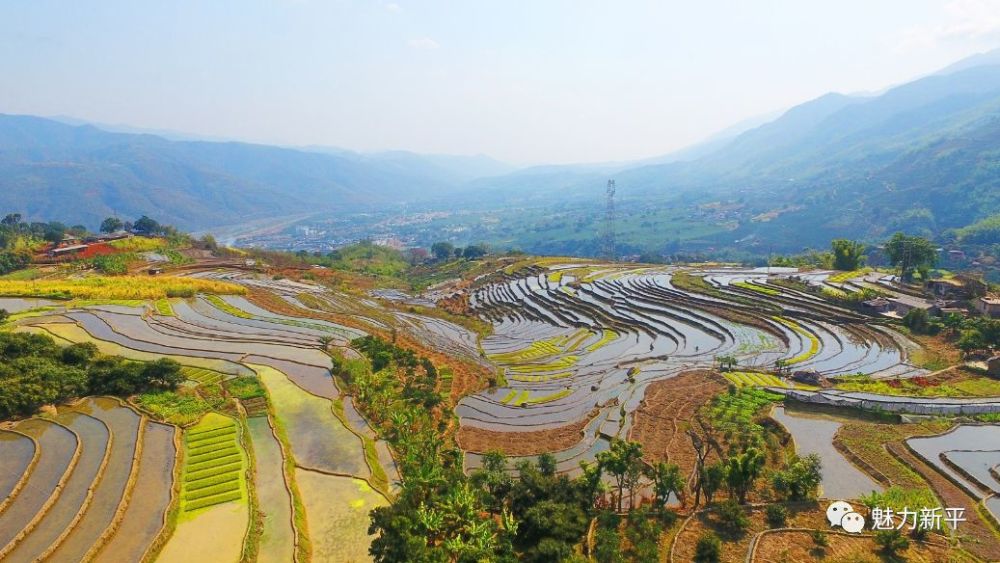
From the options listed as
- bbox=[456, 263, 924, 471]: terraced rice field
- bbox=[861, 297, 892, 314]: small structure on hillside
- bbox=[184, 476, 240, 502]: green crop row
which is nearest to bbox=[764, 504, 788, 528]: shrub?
bbox=[456, 263, 924, 471]: terraced rice field

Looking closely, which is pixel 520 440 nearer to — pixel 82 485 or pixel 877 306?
pixel 82 485

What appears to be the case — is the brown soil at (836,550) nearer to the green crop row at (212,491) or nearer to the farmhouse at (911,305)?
the green crop row at (212,491)

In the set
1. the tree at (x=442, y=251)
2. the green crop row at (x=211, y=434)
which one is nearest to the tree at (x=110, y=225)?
the tree at (x=442, y=251)

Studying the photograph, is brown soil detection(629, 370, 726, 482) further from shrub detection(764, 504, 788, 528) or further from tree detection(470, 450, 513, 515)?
tree detection(470, 450, 513, 515)

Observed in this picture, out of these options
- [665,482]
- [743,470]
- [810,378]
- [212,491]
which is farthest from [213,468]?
[810,378]

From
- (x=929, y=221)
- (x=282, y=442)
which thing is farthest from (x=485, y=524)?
(x=929, y=221)

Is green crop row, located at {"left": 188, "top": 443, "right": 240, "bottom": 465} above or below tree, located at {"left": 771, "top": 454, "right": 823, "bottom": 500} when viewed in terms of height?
below

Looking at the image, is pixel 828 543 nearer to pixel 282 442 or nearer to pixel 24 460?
pixel 282 442

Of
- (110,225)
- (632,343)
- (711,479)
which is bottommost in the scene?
(632,343)
